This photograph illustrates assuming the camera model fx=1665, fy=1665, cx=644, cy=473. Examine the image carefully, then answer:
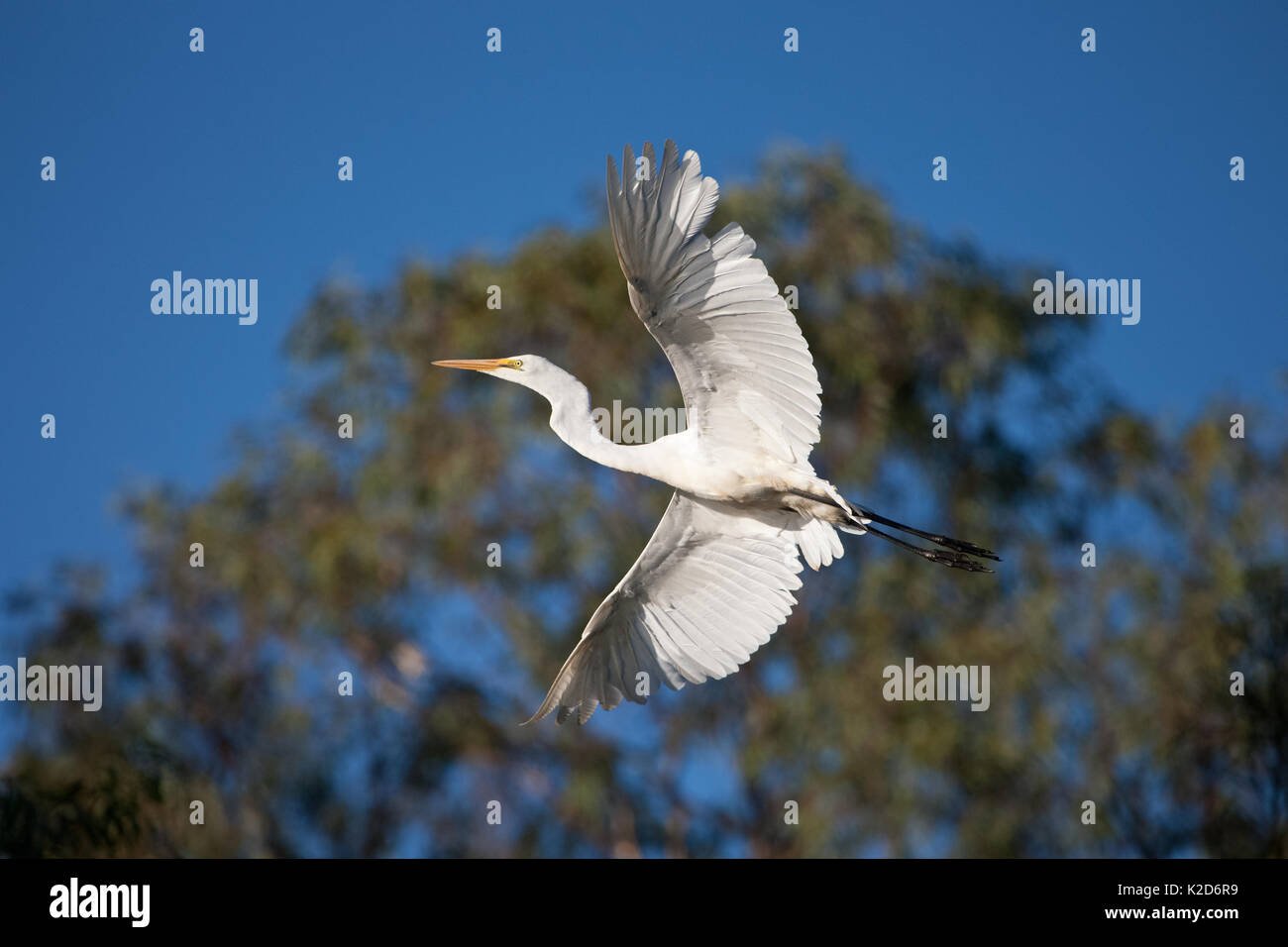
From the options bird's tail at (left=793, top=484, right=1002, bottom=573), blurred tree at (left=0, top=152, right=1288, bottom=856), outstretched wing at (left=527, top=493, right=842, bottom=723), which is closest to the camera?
bird's tail at (left=793, top=484, right=1002, bottom=573)

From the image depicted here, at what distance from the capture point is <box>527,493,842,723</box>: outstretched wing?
5629 mm

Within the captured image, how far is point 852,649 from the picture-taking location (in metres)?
11.8

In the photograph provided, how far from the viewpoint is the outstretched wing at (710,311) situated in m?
4.72

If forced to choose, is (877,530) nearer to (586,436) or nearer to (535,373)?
(586,436)

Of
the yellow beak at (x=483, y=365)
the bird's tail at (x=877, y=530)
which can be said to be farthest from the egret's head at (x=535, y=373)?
the bird's tail at (x=877, y=530)

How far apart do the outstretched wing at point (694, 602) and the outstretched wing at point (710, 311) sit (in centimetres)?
42

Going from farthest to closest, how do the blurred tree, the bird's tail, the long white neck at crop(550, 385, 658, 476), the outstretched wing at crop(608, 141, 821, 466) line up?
the blurred tree → the long white neck at crop(550, 385, 658, 476) → the bird's tail → the outstretched wing at crop(608, 141, 821, 466)

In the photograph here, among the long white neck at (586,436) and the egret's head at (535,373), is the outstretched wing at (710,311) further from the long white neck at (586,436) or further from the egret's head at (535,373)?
the egret's head at (535,373)

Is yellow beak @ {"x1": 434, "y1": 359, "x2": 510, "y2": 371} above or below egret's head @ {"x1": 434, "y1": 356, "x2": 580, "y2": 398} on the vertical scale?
above

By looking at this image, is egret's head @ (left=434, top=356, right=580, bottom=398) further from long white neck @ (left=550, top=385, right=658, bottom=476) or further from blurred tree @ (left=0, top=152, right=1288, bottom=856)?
blurred tree @ (left=0, top=152, right=1288, bottom=856)

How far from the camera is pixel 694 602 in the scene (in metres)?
5.80

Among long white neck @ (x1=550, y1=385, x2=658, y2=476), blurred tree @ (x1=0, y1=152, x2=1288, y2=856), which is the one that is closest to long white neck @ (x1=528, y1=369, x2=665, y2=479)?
long white neck @ (x1=550, y1=385, x2=658, y2=476)

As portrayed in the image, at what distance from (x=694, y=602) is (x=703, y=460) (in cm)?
61
